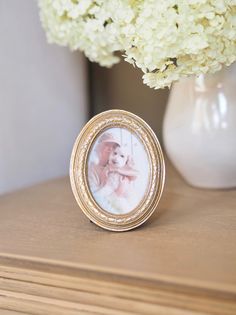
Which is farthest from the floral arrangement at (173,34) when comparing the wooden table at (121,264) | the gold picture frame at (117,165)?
the wooden table at (121,264)

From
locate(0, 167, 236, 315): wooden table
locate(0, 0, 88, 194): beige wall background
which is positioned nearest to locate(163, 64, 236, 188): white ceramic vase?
locate(0, 167, 236, 315): wooden table

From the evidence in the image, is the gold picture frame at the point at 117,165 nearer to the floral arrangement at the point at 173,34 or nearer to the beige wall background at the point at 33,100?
the floral arrangement at the point at 173,34

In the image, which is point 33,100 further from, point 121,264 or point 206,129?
point 121,264

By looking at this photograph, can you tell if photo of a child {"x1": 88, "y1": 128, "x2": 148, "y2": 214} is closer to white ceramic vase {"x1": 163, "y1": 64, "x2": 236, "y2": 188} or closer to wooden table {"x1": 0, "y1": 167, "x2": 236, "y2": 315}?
wooden table {"x1": 0, "y1": 167, "x2": 236, "y2": 315}

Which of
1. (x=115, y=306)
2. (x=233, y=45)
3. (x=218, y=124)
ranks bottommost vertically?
(x=115, y=306)

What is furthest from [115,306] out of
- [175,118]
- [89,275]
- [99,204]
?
[175,118]

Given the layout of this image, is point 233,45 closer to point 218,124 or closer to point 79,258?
point 218,124
